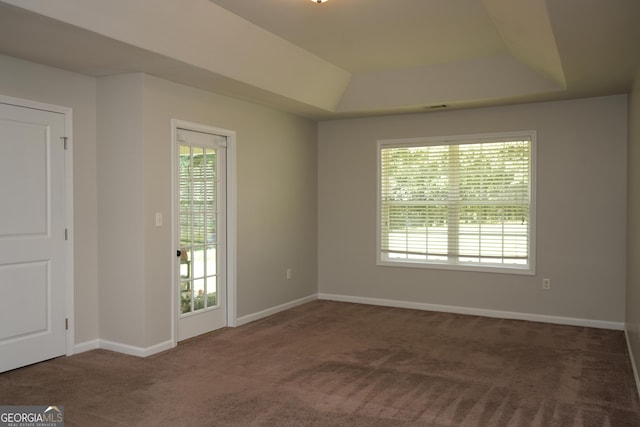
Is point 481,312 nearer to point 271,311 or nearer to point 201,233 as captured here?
point 271,311

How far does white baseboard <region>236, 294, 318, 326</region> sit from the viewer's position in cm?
555

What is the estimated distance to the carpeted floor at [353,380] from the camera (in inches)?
126

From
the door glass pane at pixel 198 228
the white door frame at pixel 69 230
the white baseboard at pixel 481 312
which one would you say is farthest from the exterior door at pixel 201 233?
the white baseboard at pixel 481 312

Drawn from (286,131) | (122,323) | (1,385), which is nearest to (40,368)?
(1,385)

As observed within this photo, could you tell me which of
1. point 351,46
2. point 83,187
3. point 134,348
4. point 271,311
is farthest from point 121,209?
point 351,46

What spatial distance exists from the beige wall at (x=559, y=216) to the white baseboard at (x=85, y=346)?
339 centimetres

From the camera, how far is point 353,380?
3.83 m

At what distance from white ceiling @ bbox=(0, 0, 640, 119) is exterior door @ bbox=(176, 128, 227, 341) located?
64 centimetres

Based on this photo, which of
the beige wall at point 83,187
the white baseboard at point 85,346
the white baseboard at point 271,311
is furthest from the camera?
the white baseboard at point 271,311

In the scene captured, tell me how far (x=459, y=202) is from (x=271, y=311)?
2574 millimetres

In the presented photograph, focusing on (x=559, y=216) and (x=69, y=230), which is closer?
(x=69, y=230)

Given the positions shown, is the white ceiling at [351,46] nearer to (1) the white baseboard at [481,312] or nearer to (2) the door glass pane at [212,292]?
(2) the door glass pane at [212,292]

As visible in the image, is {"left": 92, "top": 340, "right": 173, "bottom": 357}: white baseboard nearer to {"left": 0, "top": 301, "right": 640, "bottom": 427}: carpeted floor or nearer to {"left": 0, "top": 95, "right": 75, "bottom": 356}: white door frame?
{"left": 0, "top": 301, "right": 640, "bottom": 427}: carpeted floor

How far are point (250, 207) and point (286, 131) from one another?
1.17m
